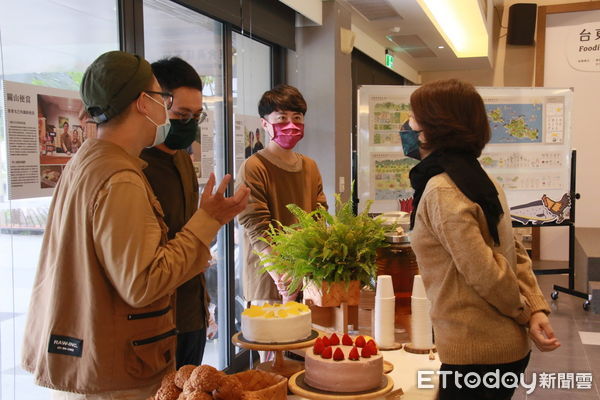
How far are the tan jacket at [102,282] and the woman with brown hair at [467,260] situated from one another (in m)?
0.73

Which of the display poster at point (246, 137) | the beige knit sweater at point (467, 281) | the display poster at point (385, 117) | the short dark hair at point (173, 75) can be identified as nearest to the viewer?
the beige knit sweater at point (467, 281)

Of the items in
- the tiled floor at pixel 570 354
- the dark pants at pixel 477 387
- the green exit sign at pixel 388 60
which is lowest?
the tiled floor at pixel 570 354

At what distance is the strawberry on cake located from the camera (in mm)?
1688

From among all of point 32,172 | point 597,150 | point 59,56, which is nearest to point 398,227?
point 32,172

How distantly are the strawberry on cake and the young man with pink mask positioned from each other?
1198 mm

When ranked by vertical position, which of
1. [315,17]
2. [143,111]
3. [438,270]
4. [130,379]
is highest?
[315,17]

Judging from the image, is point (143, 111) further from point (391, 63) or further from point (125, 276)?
point (391, 63)

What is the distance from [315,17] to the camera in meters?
5.08

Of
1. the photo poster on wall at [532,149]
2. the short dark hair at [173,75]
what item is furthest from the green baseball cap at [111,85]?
the photo poster on wall at [532,149]

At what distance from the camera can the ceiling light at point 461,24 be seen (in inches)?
261

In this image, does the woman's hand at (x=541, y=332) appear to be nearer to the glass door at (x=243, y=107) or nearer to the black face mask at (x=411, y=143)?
the black face mask at (x=411, y=143)

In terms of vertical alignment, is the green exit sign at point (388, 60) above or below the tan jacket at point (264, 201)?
above

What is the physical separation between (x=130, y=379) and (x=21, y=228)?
1.16 m

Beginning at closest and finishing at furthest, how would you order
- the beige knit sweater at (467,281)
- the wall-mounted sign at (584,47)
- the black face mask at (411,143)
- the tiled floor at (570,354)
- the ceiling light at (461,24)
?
the beige knit sweater at (467,281) → the black face mask at (411,143) → the tiled floor at (570,354) → the ceiling light at (461,24) → the wall-mounted sign at (584,47)
